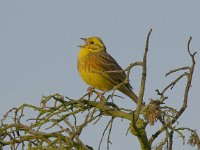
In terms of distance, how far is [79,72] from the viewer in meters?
8.61

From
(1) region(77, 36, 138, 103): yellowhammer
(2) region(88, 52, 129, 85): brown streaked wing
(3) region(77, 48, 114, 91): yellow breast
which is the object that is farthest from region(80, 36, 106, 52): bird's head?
(3) region(77, 48, 114, 91): yellow breast

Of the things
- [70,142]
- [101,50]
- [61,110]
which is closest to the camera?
[70,142]

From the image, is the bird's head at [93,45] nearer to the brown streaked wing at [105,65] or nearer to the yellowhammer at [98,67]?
the yellowhammer at [98,67]

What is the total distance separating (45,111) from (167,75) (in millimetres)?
975

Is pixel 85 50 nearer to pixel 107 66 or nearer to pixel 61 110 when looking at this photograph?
pixel 107 66

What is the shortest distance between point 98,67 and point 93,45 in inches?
35.7

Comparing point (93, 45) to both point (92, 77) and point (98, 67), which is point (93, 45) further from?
point (92, 77)

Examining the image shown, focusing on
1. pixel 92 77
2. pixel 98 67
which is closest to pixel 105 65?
pixel 98 67

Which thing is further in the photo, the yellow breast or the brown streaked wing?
the brown streaked wing

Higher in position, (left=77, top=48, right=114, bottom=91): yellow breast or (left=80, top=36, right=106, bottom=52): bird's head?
(left=80, top=36, right=106, bottom=52): bird's head

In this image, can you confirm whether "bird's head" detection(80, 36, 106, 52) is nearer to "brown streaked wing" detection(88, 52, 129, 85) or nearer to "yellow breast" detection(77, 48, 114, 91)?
"brown streaked wing" detection(88, 52, 129, 85)

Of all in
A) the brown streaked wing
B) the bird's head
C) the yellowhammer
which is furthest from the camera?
the bird's head

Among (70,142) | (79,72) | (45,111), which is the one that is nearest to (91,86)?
(79,72)

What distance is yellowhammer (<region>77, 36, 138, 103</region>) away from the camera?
328 inches
